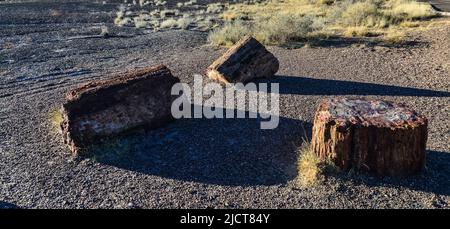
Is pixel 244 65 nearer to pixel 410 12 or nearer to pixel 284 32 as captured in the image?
→ pixel 284 32

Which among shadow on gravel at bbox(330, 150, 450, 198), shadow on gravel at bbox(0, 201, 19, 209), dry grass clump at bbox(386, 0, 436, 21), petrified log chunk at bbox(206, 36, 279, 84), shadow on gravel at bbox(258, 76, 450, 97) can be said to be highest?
petrified log chunk at bbox(206, 36, 279, 84)

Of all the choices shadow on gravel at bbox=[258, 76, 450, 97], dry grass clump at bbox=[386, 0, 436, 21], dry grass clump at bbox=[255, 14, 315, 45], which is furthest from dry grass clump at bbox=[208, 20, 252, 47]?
dry grass clump at bbox=[386, 0, 436, 21]

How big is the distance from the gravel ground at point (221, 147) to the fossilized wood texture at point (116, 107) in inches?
10.7

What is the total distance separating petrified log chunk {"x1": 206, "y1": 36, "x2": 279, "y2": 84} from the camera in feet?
37.0

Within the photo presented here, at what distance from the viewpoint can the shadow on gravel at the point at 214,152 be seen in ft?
22.6

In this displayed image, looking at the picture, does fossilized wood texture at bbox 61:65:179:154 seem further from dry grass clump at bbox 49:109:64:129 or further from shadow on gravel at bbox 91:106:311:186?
dry grass clump at bbox 49:109:64:129

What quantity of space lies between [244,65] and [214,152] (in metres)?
4.19

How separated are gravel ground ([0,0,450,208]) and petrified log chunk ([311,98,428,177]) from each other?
19 centimetres

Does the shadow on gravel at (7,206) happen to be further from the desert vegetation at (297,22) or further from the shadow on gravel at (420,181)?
the desert vegetation at (297,22)

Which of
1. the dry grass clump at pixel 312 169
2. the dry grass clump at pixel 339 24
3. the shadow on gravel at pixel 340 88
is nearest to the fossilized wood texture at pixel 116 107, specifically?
the dry grass clump at pixel 312 169

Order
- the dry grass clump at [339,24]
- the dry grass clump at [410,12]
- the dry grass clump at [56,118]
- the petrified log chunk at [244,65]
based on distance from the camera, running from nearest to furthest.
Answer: the dry grass clump at [56,118]
the petrified log chunk at [244,65]
the dry grass clump at [339,24]
the dry grass clump at [410,12]

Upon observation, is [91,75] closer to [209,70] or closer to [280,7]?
[209,70]

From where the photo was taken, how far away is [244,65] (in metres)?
11.4

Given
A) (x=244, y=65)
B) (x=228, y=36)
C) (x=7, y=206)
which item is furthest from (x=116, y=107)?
(x=228, y=36)
